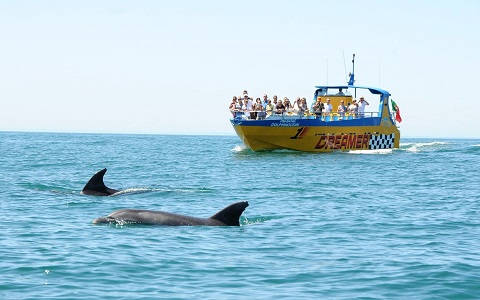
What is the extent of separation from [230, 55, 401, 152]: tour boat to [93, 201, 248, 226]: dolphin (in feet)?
96.8

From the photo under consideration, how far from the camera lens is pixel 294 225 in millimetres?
16891

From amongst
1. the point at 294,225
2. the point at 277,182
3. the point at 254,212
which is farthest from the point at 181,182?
the point at 294,225

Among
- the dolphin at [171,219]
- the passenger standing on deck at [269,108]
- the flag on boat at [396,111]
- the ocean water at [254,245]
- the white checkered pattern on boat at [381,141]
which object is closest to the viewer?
the ocean water at [254,245]

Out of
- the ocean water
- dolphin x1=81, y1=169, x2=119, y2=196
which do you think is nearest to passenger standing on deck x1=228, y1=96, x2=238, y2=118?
the ocean water

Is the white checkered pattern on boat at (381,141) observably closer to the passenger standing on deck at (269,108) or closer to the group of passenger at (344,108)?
the group of passenger at (344,108)

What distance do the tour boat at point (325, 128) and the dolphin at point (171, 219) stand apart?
1162 inches

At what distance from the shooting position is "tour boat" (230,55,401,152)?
46.2 m

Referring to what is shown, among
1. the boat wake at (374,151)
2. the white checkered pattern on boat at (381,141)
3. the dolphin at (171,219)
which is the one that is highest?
the white checkered pattern on boat at (381,141)

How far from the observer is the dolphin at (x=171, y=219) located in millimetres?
15953

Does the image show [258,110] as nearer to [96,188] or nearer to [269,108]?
[269,108]

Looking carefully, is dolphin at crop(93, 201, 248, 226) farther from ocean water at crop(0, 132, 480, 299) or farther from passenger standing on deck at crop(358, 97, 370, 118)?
passenger standing on deck at crop(358, 97, 370, 118)

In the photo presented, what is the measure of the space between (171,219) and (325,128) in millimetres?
32231

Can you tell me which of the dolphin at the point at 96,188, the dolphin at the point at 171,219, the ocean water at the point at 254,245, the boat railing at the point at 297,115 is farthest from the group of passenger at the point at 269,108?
the dolphin at the point at 171,219

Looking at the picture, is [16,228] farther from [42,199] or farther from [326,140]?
[326,140]
